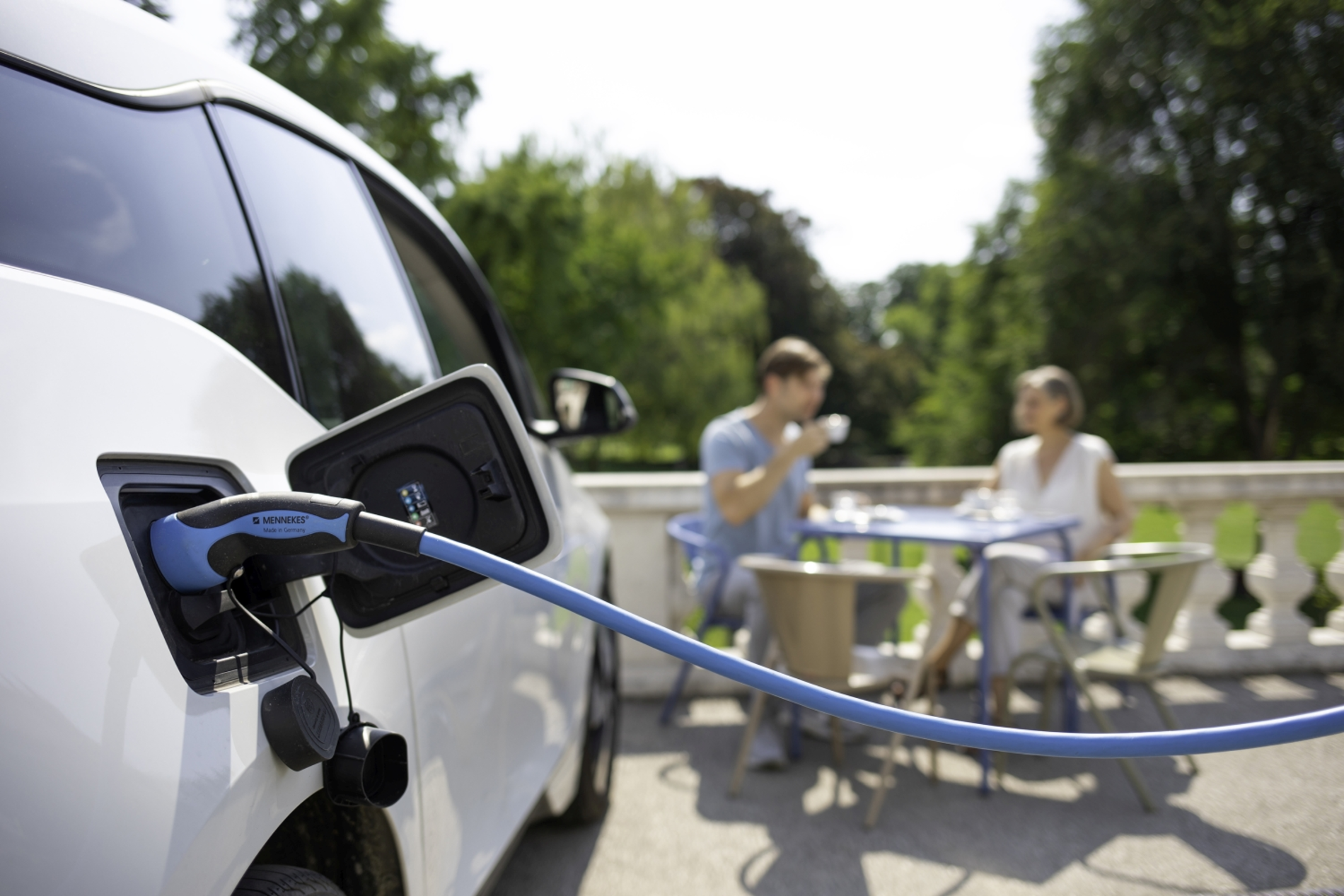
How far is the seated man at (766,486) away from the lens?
433 cm

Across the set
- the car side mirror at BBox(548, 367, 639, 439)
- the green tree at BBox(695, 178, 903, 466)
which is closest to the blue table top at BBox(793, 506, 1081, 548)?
the car side mirror at BBox(548, 367, 639, 439)

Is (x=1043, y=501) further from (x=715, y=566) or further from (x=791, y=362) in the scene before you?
(x=715, y=566)

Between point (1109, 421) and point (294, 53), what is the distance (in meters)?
18.6

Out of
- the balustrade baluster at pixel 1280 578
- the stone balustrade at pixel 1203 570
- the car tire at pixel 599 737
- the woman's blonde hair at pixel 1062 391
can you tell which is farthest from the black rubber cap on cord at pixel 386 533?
the balustrade baluster at pixel 1280 578

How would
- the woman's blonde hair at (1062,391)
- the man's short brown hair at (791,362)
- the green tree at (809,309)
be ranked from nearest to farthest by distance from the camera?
the man's short brown hair at (791,362), the woman's blonde hair at (1062,391), the green tree at (809,309)

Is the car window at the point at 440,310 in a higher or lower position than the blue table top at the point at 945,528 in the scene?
higher

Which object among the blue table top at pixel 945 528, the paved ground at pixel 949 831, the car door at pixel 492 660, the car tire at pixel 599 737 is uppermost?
the car door at pixel 492 660

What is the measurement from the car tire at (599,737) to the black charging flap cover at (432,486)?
2.04m

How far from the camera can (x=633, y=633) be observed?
1.05 m

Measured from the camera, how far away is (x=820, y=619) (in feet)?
11.6

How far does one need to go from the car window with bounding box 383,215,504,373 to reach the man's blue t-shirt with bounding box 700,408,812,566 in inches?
69.8

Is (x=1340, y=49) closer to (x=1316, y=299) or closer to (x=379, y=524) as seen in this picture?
(x=379, y=524)

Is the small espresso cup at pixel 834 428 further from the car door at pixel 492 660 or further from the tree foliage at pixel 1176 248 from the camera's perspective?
the tree foliage at pixel 1176 248

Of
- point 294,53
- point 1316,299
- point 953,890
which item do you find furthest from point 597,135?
point 953,890
